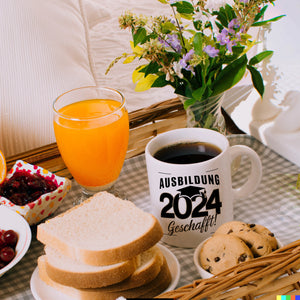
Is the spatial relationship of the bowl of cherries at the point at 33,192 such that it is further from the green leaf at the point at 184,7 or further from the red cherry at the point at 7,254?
the green leaf at the point at 184,7

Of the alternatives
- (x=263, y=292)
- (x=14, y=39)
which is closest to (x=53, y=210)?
(x=263, y=292)

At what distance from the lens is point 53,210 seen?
91 centimetres

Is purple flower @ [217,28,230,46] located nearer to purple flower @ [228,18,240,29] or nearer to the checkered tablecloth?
purple flower @ [228,18,240,29]

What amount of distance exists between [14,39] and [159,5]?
746 millimetres

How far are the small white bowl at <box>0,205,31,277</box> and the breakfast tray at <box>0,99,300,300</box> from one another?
0.05m

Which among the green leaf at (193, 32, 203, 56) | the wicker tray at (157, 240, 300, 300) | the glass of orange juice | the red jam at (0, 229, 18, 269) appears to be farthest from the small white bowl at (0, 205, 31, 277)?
the green leaf at (193, 32, 203, 56)

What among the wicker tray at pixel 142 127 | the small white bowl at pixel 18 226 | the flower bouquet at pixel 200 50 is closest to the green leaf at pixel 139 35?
the flower bouquet at pixel 200 50

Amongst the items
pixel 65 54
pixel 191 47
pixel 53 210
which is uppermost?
pixel 191 47

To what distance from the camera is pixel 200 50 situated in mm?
823

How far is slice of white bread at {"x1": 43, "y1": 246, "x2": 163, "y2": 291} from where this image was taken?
0.67 meters

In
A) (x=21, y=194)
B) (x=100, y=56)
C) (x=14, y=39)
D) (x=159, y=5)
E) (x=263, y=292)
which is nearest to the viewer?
(x=263, y=292)

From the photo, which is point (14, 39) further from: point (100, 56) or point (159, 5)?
point (159, 5)

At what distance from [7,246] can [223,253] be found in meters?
0.33

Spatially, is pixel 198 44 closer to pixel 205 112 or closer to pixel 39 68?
pixel 205 112
